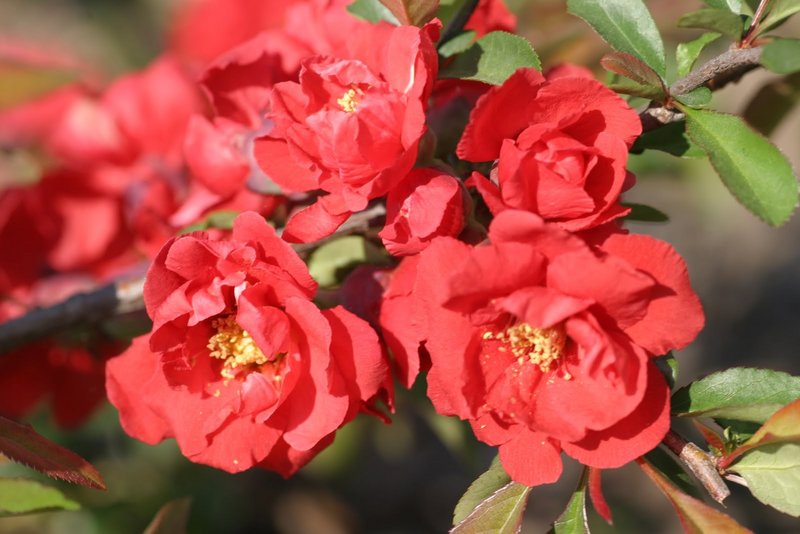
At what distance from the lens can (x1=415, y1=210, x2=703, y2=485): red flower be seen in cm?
66

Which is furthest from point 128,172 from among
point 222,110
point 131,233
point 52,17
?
point 52,17

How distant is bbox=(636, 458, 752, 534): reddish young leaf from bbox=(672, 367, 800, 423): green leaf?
6 centimetres

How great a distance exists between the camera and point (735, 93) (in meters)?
2.44

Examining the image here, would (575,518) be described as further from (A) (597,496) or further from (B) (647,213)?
(B) (647,213)

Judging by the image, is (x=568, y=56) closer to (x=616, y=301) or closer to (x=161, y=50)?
(x=616, y=301)

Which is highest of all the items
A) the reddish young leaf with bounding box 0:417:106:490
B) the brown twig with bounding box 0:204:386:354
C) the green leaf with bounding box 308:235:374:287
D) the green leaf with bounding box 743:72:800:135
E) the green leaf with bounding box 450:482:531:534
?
the green leaf with bounding box 743:72:800:135

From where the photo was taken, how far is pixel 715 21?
2.36ft

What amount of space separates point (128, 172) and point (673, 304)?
100cm

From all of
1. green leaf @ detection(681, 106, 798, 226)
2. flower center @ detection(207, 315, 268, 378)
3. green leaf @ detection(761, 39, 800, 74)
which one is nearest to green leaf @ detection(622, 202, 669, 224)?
green leaf @ detection(681, 106, 798, 226)

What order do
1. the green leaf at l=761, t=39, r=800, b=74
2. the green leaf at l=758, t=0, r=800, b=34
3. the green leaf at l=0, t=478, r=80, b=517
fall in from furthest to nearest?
the green leaf at l=0, t=478, r=80, b=517, the green leaf at l=758, t=0, r=800, b=34, the green leaf at l=761, t=39, r=800, b=74

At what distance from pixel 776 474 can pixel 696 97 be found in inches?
12.7

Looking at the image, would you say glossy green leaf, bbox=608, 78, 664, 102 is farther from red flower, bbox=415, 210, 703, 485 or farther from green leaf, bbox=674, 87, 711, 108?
red flower, bbox=415, 210, 703, 485

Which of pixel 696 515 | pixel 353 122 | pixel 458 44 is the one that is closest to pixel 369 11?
pixel 458 44

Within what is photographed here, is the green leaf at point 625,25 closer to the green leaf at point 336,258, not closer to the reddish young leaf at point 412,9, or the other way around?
the reddish young leaf at point 412,9
